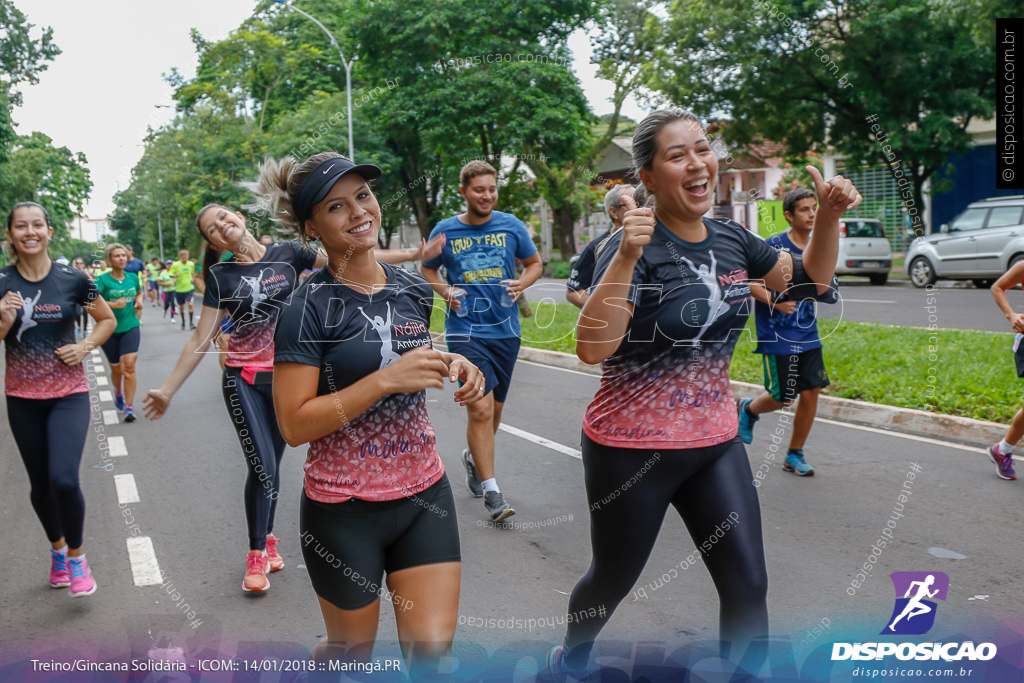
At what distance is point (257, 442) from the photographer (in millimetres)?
4223

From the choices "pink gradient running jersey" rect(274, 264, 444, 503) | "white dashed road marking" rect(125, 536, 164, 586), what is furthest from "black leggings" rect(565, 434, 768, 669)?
"white dashed road marking" rect(125, 536, 164, 586)

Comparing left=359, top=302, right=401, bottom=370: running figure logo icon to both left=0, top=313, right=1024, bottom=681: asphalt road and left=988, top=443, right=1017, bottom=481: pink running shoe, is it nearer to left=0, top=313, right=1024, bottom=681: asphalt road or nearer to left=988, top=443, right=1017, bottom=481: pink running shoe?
left=0, top=313, right=1024, bottom=681: asphalt road

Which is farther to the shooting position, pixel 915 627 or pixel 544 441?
pixel 544 441

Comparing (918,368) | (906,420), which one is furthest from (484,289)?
(918,368)

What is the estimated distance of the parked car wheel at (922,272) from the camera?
63.1ft

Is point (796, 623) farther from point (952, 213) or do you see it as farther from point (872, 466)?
point (952, 213)

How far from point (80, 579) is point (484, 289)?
263cm

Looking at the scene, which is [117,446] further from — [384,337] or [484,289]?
[384,337]

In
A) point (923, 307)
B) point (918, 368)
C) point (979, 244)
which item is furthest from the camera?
point (979, 244)

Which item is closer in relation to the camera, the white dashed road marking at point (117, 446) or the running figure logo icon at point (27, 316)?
the running figure logo icon at point (27, 316)

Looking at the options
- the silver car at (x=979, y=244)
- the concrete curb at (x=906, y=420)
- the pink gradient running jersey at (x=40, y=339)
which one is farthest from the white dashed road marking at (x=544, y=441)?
the silver car at (x=979, y=244)

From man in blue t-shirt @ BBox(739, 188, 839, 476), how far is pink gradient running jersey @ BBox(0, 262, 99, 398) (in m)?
3.72

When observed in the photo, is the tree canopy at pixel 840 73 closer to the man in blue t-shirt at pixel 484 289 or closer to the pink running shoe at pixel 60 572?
the man in blue t-shirt at pixel 484 289

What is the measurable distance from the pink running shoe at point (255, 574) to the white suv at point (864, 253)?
1932cm
